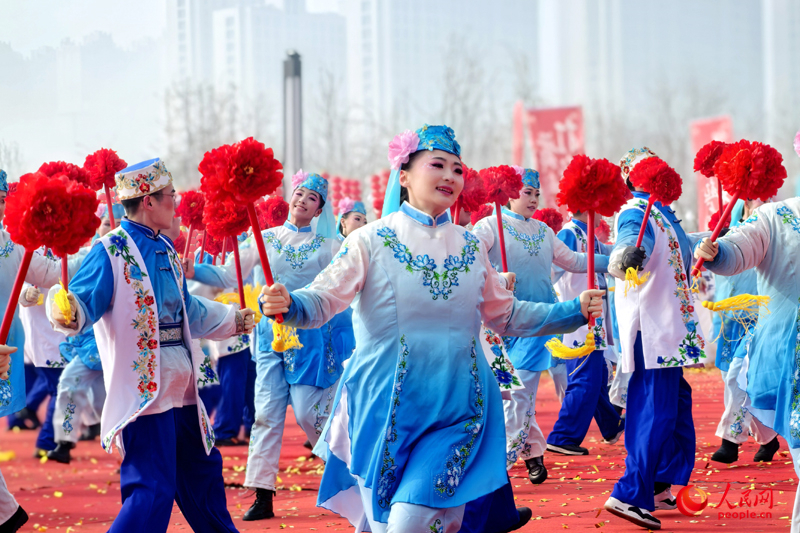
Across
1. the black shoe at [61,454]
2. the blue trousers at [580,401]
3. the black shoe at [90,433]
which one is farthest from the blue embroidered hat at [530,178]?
the black shoe at [90,433]

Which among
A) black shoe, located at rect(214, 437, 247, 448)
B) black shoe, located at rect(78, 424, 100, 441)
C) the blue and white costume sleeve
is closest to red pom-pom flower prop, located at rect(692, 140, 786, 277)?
the blue and white costume sleeve

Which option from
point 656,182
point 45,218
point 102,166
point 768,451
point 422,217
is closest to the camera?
point 45,218

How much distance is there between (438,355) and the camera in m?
3.19

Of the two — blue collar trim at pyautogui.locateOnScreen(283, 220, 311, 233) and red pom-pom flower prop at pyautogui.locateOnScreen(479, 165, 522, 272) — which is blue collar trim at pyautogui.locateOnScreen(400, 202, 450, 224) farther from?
blue collar trim at pyautogui.locateOnScreen(283, 220, 311, 233)

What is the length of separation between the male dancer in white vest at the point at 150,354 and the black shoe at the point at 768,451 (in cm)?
388

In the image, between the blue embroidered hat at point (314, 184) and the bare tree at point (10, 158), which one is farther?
the blue embroidered hat at point (314, 184)

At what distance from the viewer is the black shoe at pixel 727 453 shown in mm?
6195

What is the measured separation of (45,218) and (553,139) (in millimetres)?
14822

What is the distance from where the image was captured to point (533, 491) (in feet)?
18.2

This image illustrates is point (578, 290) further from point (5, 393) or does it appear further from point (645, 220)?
point (5, 393)

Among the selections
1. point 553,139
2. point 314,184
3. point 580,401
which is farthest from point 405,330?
point 553,139

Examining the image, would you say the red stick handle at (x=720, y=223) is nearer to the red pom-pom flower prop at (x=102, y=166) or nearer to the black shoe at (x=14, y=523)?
the red pom-pom flower prop at (x=102, y=166)

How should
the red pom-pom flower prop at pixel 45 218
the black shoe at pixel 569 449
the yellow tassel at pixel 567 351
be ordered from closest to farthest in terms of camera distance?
the red pom-pom flower prop at pixel 45 218
the yellow tassel at pixel 567 351
the black shoe at pixel 569 449

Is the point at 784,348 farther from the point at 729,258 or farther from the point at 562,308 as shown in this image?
the point at 562,308
